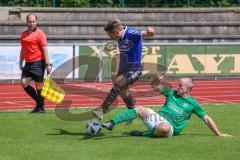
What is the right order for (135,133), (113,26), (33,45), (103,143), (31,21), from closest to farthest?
(103,143), (135,133), (113,26), (31,21), (33,45)

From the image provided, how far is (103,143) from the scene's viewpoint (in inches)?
424

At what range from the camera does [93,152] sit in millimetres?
9930

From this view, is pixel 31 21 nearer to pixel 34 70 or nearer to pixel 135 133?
pixel 34 70

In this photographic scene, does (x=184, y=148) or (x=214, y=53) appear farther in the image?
(x=214, y=53)

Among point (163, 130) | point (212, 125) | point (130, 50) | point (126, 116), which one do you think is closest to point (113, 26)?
point (130, 50)

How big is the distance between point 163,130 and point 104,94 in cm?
951

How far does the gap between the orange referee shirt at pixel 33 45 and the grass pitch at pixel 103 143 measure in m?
1.70

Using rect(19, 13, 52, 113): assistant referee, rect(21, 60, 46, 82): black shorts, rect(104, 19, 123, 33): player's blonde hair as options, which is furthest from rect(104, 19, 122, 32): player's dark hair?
rect(21, 60, 46, 82): black shorts

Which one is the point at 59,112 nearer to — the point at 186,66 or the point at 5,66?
the point at 5,66

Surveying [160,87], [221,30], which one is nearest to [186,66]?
[221,30]

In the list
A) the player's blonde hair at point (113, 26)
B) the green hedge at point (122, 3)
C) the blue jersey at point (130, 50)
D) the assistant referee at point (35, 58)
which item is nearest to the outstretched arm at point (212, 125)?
the blue jersey at point (130, 50)

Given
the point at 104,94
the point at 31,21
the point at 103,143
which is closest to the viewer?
the point at 103,143

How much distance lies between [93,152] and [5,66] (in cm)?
1390

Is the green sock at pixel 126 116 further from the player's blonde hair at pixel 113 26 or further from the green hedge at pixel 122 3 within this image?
the green hedge at pixel 122 3
